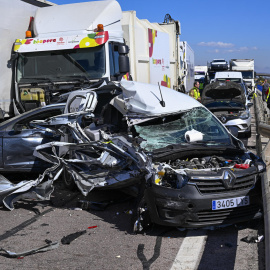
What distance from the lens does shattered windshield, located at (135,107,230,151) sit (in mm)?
6465

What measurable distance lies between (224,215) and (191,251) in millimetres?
663

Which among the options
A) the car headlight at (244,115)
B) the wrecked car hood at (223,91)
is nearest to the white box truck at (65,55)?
the car headlight at (244,115)

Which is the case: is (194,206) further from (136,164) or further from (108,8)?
(108,8)

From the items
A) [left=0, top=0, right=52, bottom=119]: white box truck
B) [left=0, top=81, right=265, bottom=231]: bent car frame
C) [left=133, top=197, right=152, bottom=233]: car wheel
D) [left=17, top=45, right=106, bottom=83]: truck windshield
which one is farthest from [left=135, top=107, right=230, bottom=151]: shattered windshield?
[left=0, top=0, right=52, bottom=119]: white box truck

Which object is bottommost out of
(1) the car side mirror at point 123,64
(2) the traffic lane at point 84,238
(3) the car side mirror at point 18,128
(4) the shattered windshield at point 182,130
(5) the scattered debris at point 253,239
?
(2) the traffic lane at point 84,238

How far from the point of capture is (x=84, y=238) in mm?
5480

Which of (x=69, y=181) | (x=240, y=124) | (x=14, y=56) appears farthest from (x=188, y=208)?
(x=240, y=124)

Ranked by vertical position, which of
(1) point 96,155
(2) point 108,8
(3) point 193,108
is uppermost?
(2) point 108,8

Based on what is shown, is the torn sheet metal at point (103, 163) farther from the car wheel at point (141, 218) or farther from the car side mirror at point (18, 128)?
the car side mirror at point (18, 128)

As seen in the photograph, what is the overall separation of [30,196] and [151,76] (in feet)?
29.3

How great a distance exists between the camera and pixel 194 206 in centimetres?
518

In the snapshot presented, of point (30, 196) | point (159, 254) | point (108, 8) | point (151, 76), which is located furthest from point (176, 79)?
point (159, 254)

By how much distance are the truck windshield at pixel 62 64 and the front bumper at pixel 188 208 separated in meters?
5.59

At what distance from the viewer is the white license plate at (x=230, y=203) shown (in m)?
5.24
